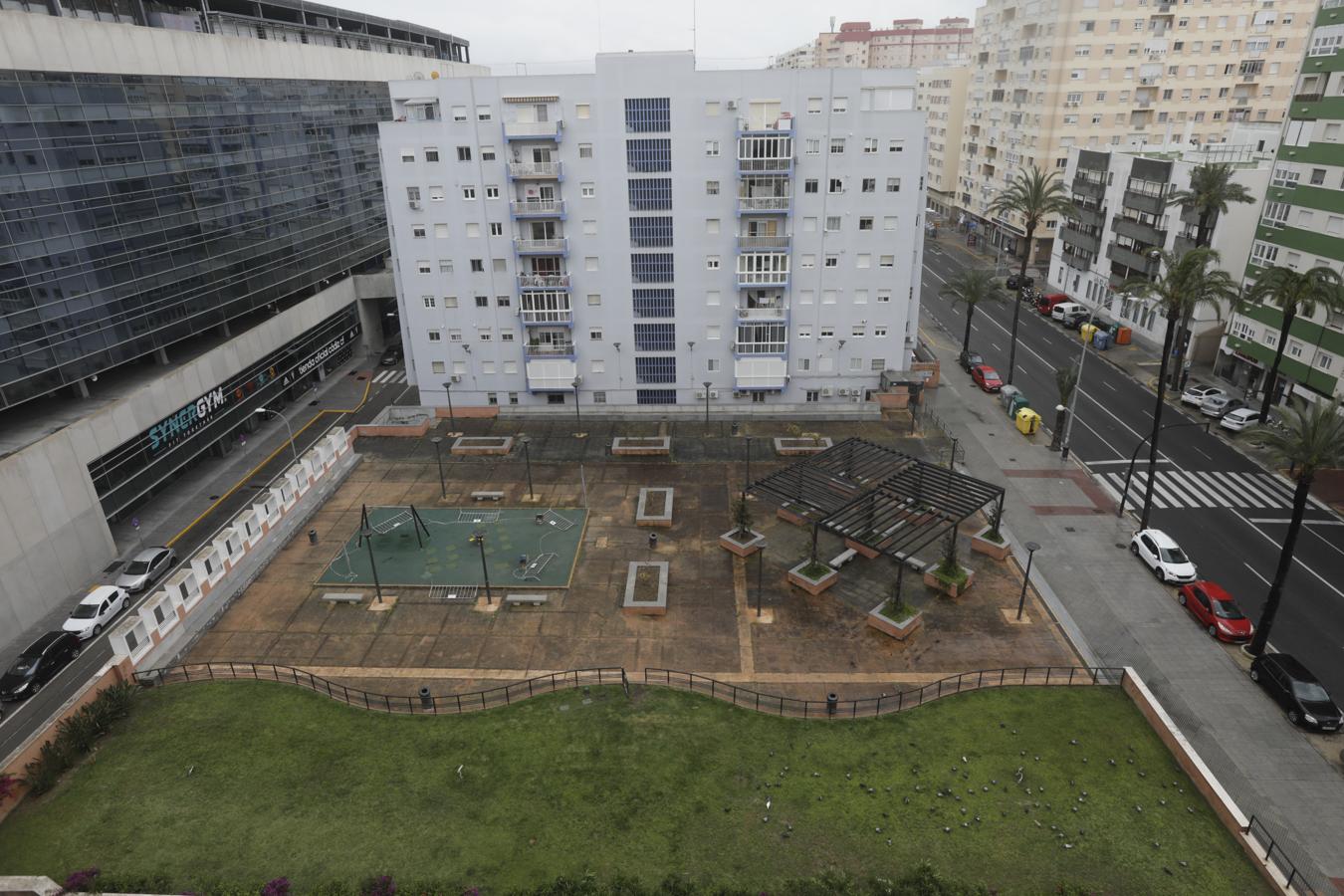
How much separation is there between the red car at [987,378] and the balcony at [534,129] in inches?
1669

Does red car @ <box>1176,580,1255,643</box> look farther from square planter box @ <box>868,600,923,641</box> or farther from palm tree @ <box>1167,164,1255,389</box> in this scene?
palm tree @ <box>1167,164,1255,389</box>

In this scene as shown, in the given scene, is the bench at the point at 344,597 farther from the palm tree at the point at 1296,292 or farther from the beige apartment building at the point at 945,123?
the beige apartment building at the point at 945,123

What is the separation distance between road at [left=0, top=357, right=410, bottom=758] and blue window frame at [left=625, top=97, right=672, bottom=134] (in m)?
34.0

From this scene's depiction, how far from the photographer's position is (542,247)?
184 ft

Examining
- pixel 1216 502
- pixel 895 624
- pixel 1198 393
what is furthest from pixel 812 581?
pixel 1198 393

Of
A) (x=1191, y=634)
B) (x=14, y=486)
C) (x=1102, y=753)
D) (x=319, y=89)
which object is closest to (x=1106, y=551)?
(x=1191, y=634)

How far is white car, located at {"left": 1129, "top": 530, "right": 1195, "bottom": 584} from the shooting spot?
1582 inches

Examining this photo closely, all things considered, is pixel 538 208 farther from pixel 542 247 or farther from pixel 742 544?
pixel 742 544

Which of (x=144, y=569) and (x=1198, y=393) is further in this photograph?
(x=1198, y=393)

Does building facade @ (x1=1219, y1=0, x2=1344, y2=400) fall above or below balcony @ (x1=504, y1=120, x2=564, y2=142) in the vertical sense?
below

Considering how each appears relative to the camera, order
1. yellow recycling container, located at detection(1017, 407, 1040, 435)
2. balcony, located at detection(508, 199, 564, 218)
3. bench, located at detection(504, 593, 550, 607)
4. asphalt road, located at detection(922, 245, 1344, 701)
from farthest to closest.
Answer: yellow recycling container, located at detection(1017, 407, 1040, 435) → balcony, located at detection(508, 199, 564, 218) → bench, located at detection(504, 593, 550, 607) → asphalt road, located at detection(922, 245, 1344, 701)

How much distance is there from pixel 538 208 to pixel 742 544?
30.1m

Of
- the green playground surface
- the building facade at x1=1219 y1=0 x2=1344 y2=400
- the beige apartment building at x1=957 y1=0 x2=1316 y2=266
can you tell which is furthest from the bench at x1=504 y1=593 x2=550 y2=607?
the beige apartment building at x1=957 y1=0 x2=1316 y2=266

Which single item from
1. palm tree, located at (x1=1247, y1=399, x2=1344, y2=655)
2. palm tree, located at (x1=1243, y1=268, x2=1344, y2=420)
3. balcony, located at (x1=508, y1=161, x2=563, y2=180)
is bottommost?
palm tree, located at (x1=1247, y1=399, x2=1344, y2=655)
